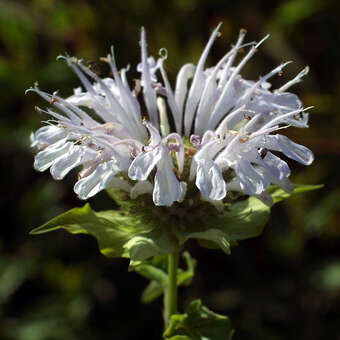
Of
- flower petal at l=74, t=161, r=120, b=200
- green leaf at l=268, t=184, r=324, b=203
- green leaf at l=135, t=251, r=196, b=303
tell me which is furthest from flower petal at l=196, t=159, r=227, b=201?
green leaf at l=135, t=251, r=196, b=303

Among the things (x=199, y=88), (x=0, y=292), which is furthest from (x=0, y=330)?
(x=199, y=88)

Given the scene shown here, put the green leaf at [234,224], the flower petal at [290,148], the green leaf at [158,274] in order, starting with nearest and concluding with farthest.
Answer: the flower petal at [290,148] → the green leaf at [234,224] → the green leaf at [158,274]

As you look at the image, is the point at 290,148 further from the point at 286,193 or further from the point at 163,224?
the point at 163,224

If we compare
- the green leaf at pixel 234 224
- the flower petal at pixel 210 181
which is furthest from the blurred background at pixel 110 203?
the flower petal at pixel 210 181

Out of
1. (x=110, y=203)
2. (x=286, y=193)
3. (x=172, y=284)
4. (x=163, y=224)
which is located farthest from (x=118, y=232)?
(x=110, y=203)

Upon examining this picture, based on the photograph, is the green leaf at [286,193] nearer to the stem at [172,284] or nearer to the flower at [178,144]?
the flower at [178,144]

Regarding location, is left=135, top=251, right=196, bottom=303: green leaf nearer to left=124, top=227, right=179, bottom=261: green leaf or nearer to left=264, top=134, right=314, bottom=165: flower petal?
left=124, top=227, right=179, bottom=261: green leaf
